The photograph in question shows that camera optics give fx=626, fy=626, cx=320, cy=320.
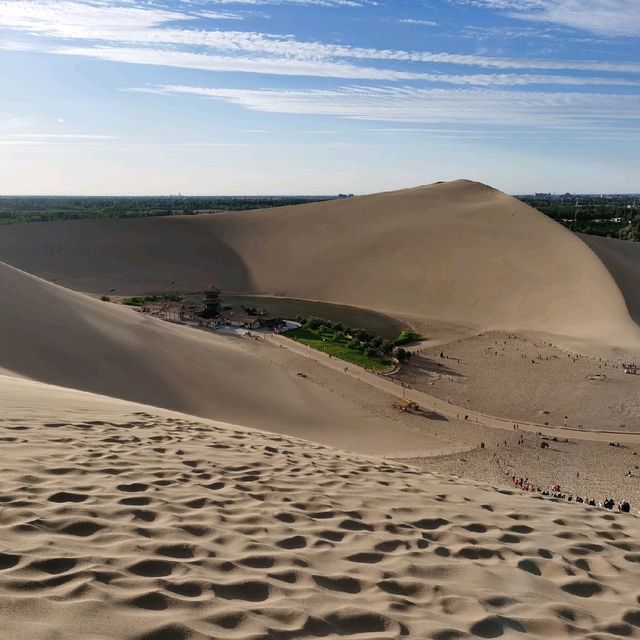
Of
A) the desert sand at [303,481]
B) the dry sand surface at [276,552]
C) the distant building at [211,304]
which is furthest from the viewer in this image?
the distant building at [211,304]

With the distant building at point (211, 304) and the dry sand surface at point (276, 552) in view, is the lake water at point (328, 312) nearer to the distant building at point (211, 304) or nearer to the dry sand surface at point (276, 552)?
the distant building at point (211, 304)

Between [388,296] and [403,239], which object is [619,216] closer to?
[403,239]

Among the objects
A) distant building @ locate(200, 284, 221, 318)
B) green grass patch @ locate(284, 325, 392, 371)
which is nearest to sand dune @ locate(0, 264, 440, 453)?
green grass patch @ locate(284, 325, 392, 371)

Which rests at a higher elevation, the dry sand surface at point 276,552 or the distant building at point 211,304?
the dry sand surface at point 276,552

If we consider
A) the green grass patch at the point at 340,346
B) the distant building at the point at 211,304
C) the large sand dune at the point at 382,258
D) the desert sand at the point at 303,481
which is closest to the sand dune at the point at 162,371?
the desert sand at the point at 303,481

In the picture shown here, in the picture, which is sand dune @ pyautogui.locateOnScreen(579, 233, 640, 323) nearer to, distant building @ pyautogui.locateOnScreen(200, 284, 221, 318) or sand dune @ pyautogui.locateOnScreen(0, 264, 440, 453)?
distant building @ pyautogui.locateOnScreen(200, 284, 221, 318)
